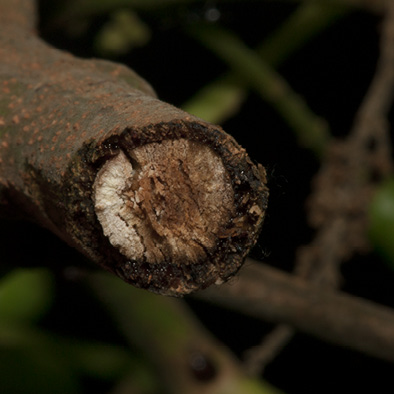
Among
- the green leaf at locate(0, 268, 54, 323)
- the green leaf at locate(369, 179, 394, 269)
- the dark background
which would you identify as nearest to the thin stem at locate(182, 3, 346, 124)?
the dark background

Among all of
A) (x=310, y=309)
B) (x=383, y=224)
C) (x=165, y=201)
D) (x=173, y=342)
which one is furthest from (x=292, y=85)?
(x=165, y=201)

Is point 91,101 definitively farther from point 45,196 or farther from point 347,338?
point 347,338

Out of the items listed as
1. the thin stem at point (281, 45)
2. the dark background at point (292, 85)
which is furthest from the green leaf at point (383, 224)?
the thin stem at point (281, 45)

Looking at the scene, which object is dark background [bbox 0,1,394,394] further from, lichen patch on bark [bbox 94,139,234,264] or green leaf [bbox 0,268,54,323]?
lichen patch on bark [bbox 94,139,234,264]

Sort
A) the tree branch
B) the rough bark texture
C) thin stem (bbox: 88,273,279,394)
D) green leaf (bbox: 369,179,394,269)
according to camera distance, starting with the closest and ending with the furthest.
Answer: the rough bark texture
thin stem (bbox: 88,273,279,394)
the tree branch
green leaf (bbox: 369,179,394,269)

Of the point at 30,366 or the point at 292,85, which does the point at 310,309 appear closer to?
the point at 30,366

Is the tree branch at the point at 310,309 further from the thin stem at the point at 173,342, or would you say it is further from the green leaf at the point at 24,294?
the green leaf at the point at 24,294
